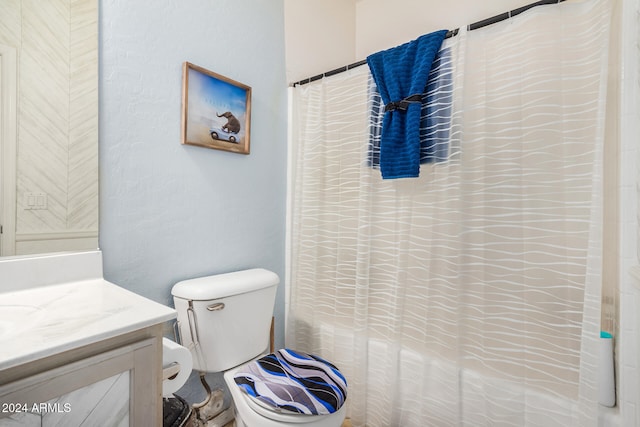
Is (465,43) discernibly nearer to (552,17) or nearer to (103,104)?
(552,17)

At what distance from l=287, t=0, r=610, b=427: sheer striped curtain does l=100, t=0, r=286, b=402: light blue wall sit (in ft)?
1.15

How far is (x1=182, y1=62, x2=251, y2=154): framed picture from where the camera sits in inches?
54.2

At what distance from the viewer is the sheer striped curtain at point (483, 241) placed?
1.02 meters

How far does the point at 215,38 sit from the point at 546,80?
1.39 m

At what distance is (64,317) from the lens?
30.2 inches

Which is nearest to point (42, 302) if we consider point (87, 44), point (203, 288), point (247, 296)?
point (203, 288)

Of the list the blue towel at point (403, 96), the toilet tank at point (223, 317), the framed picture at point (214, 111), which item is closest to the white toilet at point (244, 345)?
the toilet tank at point (223, 317)

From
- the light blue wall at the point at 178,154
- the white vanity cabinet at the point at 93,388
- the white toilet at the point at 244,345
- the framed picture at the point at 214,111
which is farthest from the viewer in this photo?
the framed picture at the point at 214,111

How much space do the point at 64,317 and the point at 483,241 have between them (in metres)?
1.33

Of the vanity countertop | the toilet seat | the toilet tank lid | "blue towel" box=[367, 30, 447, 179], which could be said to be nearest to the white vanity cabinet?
the vanity countertop

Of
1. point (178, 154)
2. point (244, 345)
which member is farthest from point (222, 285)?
point (178, 154)

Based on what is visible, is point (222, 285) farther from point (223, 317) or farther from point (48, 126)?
point (48, 126)

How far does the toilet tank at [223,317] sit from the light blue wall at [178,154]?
13cm

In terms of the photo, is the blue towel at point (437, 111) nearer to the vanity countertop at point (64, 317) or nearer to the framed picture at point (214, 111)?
the framed picture at point (214, 111)
